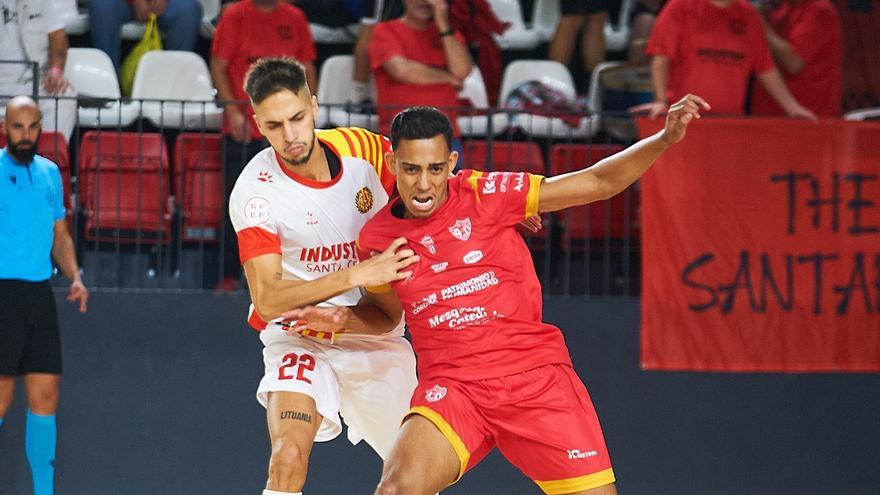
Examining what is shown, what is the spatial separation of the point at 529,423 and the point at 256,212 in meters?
1.26

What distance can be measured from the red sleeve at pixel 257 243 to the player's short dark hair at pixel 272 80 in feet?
1.56

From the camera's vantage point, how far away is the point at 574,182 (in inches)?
188

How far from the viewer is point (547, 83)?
8.82 meters

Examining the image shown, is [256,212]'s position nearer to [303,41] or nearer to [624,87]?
[303,41]

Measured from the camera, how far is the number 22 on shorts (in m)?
5.17

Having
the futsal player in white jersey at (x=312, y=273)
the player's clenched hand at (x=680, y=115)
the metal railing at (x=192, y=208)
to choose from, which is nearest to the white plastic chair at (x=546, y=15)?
the metal railing at (x=192, y=208)

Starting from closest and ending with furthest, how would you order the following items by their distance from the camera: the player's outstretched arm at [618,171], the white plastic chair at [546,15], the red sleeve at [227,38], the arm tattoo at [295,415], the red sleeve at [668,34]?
1. the player's outstretched arm at [618,171]
2. the arm tattoo at [295,415]
3. the red sleeve at [668,34]
4. the red sleeve at [227,38]
5. the white plastic chair at [546,15]

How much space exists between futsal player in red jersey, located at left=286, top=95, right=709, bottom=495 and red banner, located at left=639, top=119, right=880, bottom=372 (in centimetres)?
271

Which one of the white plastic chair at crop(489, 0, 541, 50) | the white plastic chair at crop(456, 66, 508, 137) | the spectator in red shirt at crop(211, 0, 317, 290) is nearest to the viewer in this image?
the spectator in red shirt at crop(211, 0, 317, 290)

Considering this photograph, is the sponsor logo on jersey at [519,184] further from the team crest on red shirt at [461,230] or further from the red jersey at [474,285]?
the team crest on red shirt at [461,230]

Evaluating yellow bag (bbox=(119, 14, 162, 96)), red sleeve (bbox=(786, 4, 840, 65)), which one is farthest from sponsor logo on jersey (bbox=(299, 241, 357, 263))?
red sleeve (bbox=(786, 4, 840, 65))

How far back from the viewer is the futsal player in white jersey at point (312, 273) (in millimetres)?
4969

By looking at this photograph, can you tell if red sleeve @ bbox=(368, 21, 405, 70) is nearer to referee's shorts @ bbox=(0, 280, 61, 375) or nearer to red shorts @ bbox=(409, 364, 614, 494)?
referee's shorts @ bbox=(0, 280, 61, 375)

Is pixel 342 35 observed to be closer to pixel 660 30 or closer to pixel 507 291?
pixel 660 30
